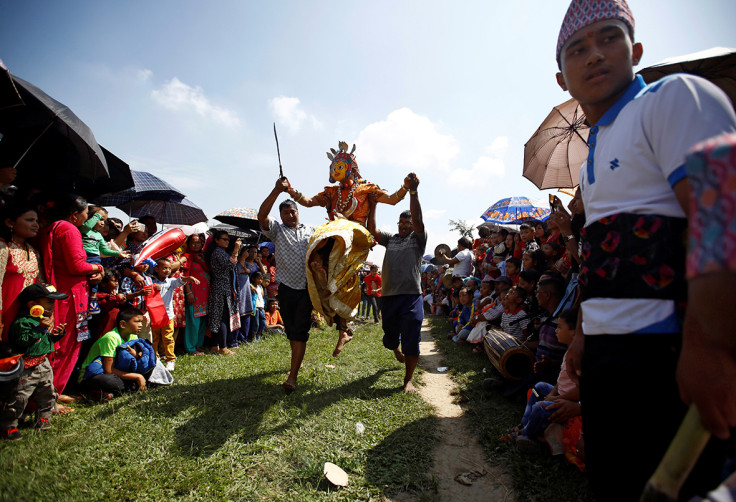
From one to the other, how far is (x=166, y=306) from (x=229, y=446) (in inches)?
144

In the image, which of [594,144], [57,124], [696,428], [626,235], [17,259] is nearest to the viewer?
[696,428]

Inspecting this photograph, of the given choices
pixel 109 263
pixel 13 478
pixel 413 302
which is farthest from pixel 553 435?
pixel 109 263

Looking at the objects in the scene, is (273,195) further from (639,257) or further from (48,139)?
(639,257)

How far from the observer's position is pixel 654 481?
0.92m

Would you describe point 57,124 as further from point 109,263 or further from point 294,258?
point 294,258

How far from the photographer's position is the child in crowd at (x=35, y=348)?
3.09 metres

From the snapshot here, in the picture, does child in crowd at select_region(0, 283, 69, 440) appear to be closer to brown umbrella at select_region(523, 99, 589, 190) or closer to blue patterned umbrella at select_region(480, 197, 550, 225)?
brown umbrella at select_region(523, 99, 589, 190)

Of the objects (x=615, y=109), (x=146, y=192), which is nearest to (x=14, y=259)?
(x=146, y=192)

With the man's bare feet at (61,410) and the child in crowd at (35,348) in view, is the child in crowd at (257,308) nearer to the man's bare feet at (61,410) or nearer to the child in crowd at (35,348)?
the man's bare feet at (61,410)

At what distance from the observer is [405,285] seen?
474 centimetres

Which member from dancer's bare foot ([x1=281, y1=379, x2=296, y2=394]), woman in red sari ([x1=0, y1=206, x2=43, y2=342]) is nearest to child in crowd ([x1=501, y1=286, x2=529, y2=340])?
dancer's bare foot ([x1=281, y1=379, x2=296, y2=394])

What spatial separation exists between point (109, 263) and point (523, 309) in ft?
19.5

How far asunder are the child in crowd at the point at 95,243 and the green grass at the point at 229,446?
1243 mm

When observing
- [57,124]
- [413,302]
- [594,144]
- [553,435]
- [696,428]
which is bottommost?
[553,435]
